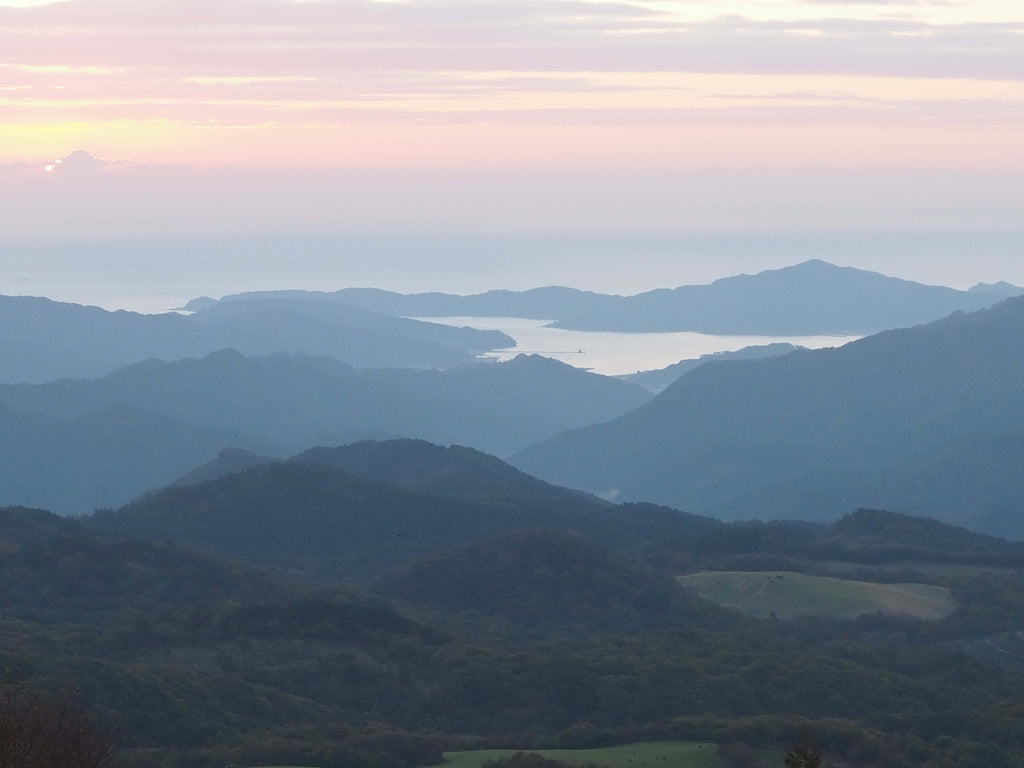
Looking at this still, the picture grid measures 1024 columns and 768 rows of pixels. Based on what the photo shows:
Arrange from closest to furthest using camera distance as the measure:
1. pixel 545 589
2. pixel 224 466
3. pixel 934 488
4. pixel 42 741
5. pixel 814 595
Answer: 1. pixel 42 741
2. pixel 814 595
3. pixel 545 589
4. pixel 224 466
5. pixel 934 488

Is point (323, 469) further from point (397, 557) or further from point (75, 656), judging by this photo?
point (75, 656)

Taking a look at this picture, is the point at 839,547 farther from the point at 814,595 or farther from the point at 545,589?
the point at 545,589

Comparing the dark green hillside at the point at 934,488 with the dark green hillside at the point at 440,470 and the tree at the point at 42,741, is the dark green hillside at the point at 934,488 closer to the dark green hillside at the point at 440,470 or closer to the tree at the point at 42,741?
the dark green hillside at the point at 440,470

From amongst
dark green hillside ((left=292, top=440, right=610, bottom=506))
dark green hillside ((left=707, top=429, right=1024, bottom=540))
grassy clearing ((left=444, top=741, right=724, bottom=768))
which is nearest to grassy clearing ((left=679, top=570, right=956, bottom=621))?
dark green hillside ((left=292, top=440, right=610, bottom=506))

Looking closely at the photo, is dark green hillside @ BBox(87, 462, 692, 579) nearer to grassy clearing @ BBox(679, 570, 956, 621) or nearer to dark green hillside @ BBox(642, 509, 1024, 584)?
dark green hillside @ BBox(642, 509, 1024, 584)

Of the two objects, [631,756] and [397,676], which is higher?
[631,756]

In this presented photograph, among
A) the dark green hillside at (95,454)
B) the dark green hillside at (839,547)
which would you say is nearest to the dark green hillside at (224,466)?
the dark green hillside at (95,454)

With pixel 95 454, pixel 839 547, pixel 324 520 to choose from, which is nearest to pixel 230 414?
pixel 95 454
